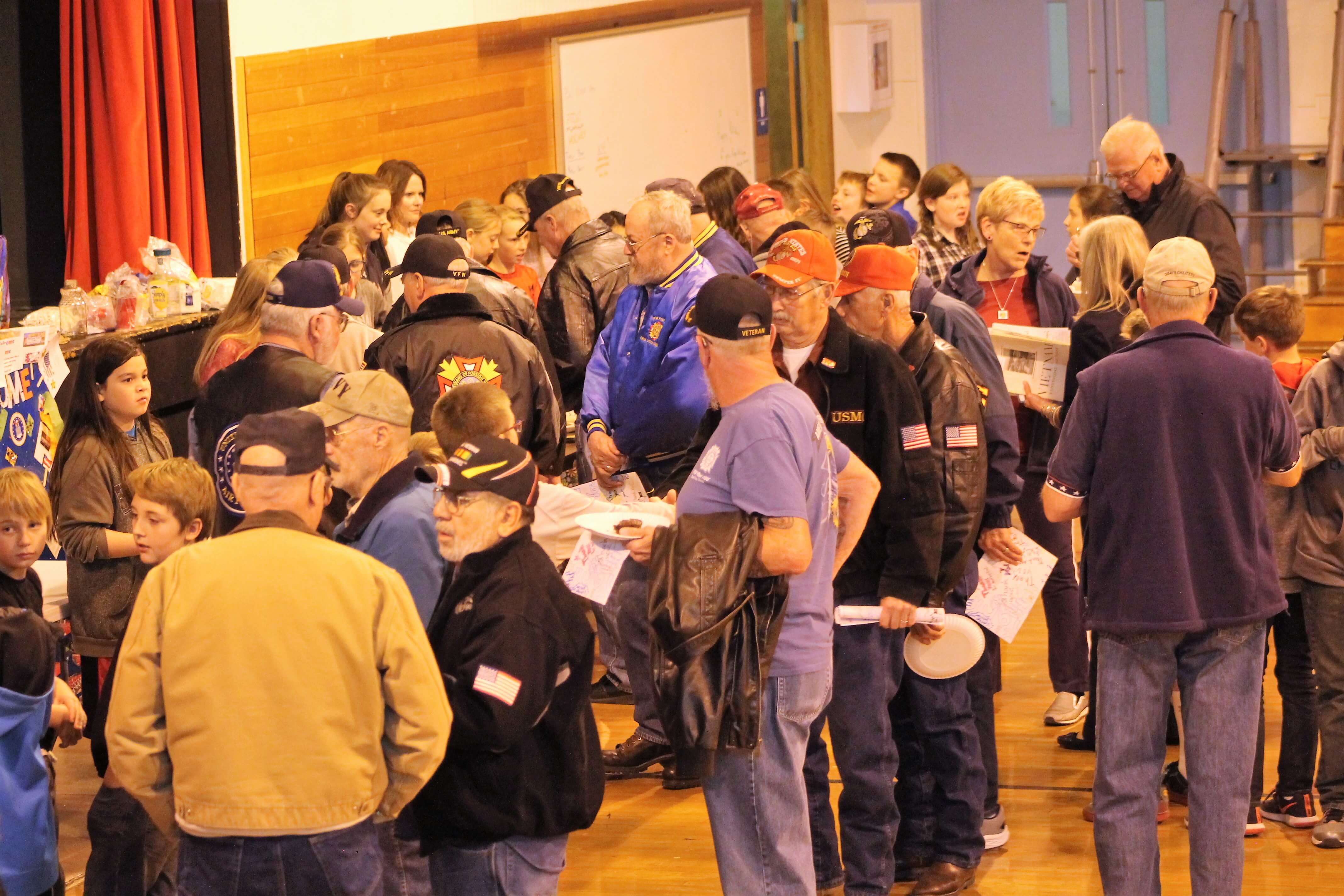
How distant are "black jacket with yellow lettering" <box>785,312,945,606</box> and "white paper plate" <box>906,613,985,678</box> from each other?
0.16 m

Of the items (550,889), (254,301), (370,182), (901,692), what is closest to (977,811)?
(901,692)

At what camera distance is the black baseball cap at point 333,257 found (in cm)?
497

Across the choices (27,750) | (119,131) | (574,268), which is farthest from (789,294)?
(119,131)

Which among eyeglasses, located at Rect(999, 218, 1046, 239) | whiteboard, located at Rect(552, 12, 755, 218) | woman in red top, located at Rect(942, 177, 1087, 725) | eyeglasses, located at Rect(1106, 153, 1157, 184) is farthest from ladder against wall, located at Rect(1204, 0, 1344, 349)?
eyeglasses, located at Rect(999, 218, 1046, 239)

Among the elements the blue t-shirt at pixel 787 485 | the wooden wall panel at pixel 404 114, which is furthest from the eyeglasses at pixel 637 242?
the wooden wall panel at pixel 404 114

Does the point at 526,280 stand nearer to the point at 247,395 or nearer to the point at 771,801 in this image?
the point at 247,395

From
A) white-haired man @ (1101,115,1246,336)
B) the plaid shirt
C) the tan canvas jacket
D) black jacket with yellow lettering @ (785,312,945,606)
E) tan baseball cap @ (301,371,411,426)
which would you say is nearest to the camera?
the tan canvas jacket

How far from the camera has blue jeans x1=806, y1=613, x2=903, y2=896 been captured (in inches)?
141

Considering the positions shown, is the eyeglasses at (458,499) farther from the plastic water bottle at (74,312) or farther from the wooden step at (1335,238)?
the wooden step at (1335,238)

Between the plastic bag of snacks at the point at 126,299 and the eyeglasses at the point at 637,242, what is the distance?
2.35 metres

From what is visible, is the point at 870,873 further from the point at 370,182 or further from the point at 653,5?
the point at 653,5

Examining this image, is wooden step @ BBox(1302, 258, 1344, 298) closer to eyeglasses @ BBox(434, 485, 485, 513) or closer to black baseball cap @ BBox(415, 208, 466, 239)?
black baseball cap @ BBox(415, 208, 466, 239)

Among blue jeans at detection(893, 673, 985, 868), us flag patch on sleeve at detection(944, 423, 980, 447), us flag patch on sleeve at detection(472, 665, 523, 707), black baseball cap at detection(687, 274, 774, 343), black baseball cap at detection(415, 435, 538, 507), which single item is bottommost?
blue jeans at detection(893, 673, 985, 868)

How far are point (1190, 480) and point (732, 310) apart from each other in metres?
1.09
